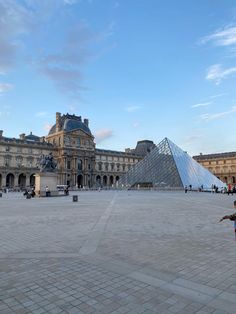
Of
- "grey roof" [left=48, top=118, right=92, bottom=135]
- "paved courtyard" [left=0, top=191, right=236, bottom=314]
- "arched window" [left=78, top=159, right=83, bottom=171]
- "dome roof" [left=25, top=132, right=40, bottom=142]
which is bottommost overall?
"paved courtyard" [left=0, top=191, right=236, bottom=314]

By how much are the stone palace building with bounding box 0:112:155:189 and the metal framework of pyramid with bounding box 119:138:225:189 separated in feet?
91.1

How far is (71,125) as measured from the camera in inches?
3474

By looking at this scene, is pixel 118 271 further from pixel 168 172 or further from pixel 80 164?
pixel 80 164

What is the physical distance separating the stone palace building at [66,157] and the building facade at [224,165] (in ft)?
88.5

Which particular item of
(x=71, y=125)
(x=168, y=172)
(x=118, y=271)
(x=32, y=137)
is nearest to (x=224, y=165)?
(x=71, y=125)

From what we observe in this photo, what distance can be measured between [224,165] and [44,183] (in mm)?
84166

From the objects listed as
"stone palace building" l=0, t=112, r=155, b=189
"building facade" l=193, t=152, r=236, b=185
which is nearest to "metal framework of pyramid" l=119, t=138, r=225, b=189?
"stone palace building" l=0, t=112, r=155, b=189

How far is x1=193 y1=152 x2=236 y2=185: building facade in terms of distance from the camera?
99.6 metres

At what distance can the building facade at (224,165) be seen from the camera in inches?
3922

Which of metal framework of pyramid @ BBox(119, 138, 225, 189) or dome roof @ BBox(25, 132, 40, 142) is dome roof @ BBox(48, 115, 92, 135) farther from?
metal framework of pyramid @ BBox(119, 138, 225, 189)

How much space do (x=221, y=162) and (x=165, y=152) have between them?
60.6 meters

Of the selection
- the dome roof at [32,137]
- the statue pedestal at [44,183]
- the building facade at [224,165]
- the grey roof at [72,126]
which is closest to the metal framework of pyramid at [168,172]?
the statue pedestal at [44,183]

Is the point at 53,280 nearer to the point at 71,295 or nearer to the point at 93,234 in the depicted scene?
the point at 71,295

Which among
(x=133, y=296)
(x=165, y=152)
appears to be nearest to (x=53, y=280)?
(x=133, y=296)
